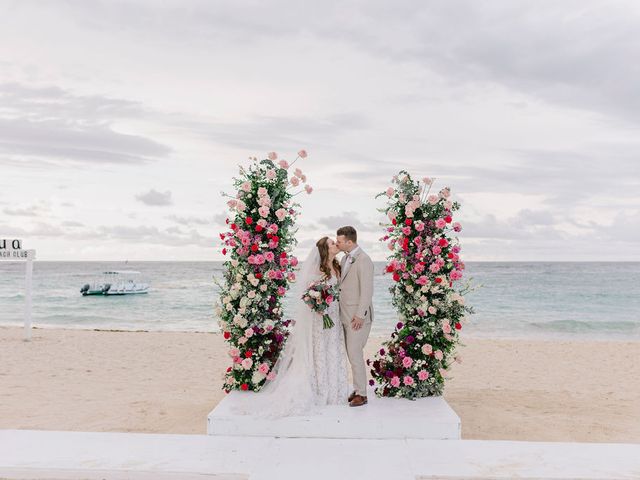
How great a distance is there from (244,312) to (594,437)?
499 cm

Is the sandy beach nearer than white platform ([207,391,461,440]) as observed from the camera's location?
No

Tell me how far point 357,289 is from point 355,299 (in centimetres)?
12

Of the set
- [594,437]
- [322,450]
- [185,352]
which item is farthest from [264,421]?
[185,352]

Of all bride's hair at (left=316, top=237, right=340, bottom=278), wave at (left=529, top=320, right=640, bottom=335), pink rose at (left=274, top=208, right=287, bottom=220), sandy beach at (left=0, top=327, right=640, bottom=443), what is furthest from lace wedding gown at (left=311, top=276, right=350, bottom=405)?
wave at (left=529, top=320, right=640, bottom=335)

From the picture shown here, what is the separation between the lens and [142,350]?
53.1ft

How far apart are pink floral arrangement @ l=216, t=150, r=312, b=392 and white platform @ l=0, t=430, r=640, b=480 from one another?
1454 millimetres

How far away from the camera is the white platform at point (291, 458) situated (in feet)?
19.5

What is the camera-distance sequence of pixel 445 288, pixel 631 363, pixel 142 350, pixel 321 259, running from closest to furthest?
pixel 321 259, pixel 445 288, pixel 631 363, pixel 142 350

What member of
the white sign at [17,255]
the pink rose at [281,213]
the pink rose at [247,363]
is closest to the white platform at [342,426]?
the pink rose at [247,363]

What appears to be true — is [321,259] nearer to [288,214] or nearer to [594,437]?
[288,214]

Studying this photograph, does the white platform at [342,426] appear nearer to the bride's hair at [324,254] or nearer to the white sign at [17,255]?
the bride's hair at [324,254]

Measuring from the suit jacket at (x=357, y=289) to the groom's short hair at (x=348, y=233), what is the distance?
0.23 meters

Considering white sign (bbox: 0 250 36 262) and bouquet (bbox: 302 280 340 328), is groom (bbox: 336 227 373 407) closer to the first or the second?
bouquet (bbox: 302 280 340 328)

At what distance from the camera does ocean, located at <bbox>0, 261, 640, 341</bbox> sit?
28.4 meters
